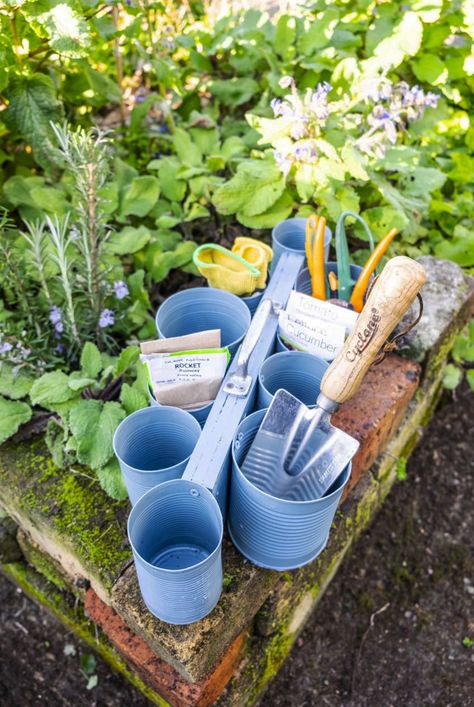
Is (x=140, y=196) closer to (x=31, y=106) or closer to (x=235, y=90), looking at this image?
(x=31, y=106)

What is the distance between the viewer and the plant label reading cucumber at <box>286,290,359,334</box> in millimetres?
1236

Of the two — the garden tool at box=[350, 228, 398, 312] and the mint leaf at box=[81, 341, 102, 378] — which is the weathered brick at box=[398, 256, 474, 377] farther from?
the mint leaf at box=[81, 341, 102, 378]

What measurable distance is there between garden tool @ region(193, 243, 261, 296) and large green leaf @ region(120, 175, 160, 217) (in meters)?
0.45

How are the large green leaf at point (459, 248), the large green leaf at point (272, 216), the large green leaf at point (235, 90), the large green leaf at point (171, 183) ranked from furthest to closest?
1. the large green leaf at point (235, 90)
2. the large green leaf at point (459, 248)
3. the large green leaf at point (171, 183)
4. the large green leaf at point (272, 216)

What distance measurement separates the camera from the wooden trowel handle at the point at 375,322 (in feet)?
3.18

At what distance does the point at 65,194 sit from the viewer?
1.76 m

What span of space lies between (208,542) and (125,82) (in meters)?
2.25

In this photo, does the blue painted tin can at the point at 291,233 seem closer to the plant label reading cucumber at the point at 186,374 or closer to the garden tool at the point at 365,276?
the garden tool at the point at 365,276

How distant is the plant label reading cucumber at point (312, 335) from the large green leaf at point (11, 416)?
652mm

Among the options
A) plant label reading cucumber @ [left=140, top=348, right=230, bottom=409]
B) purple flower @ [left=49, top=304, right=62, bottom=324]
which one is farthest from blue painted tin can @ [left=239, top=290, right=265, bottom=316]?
purple flower @ [left=49, top=304, right=62, bottom=324]

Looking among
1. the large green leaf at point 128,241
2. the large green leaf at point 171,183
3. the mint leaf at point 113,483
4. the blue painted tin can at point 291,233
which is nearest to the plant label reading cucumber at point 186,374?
the mint leaf at point 113,483

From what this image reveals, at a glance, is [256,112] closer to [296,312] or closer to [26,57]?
[26,57]

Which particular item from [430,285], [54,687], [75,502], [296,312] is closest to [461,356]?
[430,285]

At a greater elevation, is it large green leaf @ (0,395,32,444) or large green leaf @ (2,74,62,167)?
large green leaf @ (2,74,62,167)
